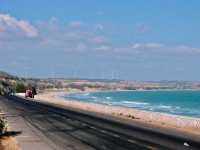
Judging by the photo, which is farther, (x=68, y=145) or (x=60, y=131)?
(x=60, y=131)

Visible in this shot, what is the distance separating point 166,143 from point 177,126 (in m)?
15.0

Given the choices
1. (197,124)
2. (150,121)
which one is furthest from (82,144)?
(150,121)

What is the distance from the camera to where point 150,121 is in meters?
48.5

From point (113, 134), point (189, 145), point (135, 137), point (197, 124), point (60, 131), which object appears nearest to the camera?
point (189, 145)

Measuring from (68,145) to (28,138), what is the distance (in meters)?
4.81

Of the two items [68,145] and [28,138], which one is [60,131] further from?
[68,145]

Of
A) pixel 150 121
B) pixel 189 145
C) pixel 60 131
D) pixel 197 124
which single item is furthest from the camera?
pixel 150 121

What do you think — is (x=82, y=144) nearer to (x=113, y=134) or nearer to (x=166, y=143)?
(x=166, y=143)

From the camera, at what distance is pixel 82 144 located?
2761 cm

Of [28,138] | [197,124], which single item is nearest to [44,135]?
[28,138]

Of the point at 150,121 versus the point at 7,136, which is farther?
the point at 150,121

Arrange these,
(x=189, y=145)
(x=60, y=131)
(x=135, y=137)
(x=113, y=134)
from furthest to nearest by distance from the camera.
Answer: (x=60, y=131) < (x=113, y=134) < (x=135, y=137) < (x=189, y=145)

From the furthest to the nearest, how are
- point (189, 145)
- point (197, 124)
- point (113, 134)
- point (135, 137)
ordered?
point (197, 124), point (113, 134), point (135, 137), point (189, 145)

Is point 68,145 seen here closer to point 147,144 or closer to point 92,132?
point 147,144
